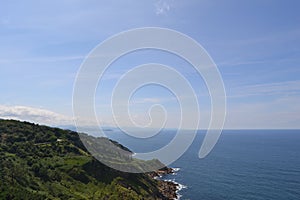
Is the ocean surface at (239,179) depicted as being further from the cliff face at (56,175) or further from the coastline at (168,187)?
the cliff face at (56,175)

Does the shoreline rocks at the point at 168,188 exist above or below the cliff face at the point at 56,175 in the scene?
below

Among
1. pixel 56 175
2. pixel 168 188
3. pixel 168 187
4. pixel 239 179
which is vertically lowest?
pixel 168 188

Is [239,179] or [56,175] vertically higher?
[56,175]

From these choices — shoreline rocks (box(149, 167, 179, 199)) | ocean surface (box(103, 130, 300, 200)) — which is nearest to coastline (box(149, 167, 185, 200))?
shoreline rocks (box(149, 167, 179, 199))

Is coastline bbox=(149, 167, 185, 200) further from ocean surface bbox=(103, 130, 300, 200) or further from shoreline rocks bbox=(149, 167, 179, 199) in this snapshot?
ocean surface bbox=(103, 130, 300, 200)

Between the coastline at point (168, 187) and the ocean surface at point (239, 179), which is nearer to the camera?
the ocean surface at point (239, 179)

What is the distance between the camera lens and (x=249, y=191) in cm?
10594

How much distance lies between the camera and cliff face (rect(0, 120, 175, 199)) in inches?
2741

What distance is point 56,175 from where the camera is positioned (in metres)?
81.3

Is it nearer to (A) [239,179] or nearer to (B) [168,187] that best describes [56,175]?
(B) [168,187]

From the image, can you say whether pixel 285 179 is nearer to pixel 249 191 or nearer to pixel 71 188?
pixel 249 191

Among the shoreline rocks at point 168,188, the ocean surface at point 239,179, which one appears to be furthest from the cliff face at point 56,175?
the ocean surface at point 239,179

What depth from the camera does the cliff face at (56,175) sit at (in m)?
69.6

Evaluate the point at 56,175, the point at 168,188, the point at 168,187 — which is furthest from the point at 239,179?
the point at 56,175
